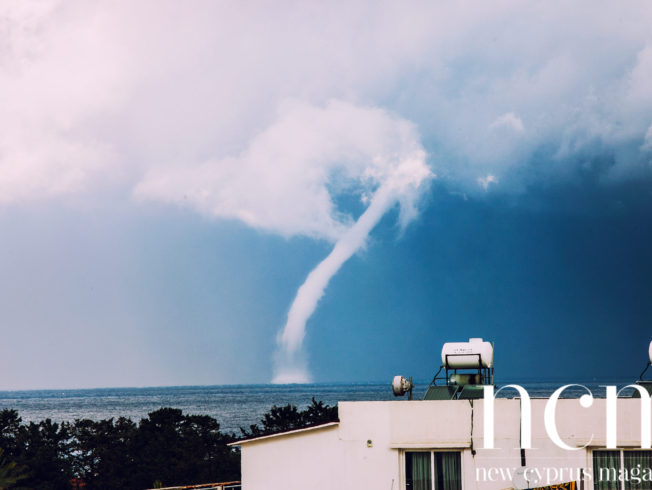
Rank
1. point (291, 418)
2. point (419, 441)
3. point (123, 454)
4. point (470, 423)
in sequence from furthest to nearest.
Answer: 1. point (291, 418)
2. point (123, 454)
3. point (419, 441)
4. point (470, 423)

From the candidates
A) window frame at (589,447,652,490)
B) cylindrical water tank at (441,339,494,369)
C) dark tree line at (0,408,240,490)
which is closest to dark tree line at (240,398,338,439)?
dark tree line at (0,408,240,490)

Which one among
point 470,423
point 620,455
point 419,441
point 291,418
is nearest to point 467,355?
point 470,423

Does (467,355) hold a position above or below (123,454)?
above

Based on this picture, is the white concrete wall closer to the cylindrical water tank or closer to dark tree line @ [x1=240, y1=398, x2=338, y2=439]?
the cylindrical water tank

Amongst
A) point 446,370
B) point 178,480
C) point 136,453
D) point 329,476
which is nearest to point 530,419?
point 446,370

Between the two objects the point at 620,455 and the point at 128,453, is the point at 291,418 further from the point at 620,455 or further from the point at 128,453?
the point at 620,455

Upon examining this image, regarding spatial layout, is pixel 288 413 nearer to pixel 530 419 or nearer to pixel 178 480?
pixel 178 480

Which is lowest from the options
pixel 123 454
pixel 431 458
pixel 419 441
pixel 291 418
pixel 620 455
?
pixel 123 454

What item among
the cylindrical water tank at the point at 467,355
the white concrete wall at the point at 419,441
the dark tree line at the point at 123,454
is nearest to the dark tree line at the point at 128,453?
the dark tree line at the point at 123,454

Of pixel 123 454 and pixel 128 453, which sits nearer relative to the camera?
pixel 123 454
